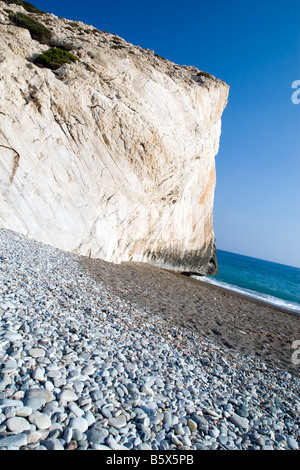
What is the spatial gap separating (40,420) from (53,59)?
21066mm

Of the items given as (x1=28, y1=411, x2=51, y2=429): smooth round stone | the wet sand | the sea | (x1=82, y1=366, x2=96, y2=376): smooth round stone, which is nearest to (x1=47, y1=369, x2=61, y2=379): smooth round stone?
(x1=82, y1=366, x2=96, y2=376): smooth round stone

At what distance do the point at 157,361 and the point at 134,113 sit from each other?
1726cm

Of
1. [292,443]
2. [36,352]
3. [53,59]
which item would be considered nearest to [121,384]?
[36,352]

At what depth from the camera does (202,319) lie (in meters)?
9.70

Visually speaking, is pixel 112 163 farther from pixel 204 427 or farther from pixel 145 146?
pixel 204 427

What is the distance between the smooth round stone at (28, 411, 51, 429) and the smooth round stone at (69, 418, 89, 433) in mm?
253

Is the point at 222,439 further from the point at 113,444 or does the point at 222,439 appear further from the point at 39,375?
the point at 39,375

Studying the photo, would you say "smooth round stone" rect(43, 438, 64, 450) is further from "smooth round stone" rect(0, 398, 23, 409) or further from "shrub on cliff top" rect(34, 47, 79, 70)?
"shrub on cliff top" rect(34, 47, 79, 70)


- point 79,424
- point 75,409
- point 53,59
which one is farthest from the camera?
point 53,59

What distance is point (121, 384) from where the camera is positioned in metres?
3.92

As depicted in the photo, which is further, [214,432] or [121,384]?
[121,384]

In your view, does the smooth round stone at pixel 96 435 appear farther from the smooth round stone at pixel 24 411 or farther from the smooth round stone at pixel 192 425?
the smooth round stone at pixel 192 425

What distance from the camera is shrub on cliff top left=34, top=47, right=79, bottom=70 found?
57.2 feet
